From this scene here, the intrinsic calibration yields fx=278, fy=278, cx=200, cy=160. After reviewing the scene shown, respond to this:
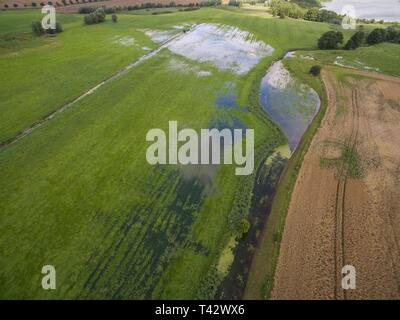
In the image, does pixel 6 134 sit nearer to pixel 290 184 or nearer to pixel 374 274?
pixel 290 184

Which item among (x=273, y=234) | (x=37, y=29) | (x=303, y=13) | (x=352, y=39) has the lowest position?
(x=273, y=234)

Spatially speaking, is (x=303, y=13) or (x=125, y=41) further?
(x=303, y=13)

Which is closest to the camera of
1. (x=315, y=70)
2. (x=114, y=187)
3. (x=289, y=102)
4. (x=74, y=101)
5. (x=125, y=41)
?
(x=114, y=187)

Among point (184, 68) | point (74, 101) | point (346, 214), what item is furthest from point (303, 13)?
point (346, 214)

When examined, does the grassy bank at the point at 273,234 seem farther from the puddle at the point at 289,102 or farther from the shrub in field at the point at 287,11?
the shrub in field at the point at 287,11

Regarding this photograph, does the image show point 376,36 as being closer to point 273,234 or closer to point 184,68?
point 184,68

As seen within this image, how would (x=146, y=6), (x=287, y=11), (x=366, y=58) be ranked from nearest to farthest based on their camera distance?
(x=366, y=58), (x=287, y=11), (x=146, y=6)
